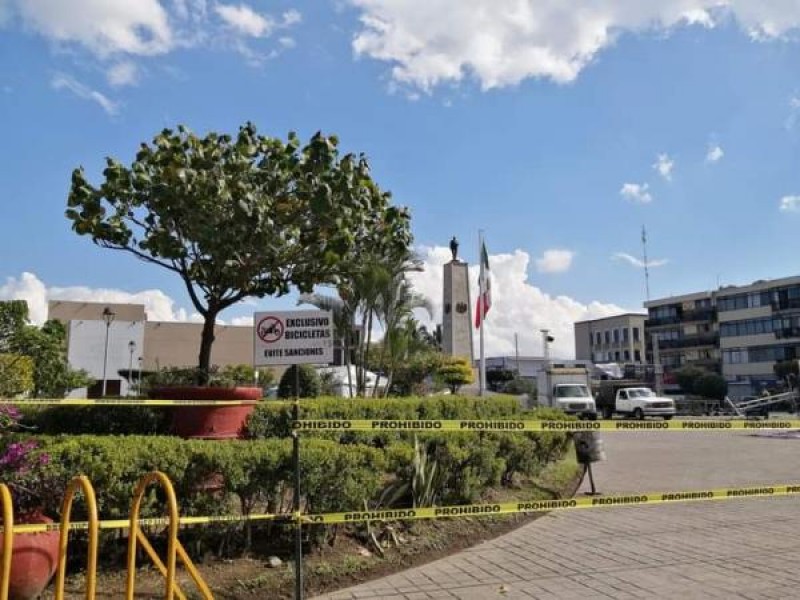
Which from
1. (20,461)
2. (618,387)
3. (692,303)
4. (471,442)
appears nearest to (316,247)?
(471,442)

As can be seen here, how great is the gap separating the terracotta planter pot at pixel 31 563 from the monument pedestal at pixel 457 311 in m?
21.9

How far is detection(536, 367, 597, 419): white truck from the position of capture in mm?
34156

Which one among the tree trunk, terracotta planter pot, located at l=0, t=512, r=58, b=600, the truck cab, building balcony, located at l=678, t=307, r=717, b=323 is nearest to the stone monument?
the truck cab

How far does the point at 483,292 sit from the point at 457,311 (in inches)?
79.4

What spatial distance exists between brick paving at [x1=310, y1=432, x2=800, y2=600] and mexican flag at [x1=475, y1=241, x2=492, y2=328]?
48.2ft

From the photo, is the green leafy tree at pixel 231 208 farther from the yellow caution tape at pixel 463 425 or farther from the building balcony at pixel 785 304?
the building balcony at pixel 785 304

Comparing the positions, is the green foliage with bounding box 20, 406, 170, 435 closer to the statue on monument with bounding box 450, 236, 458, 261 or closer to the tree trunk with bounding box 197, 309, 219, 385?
the tree trunk with bounding box 197, 309, 219, 385

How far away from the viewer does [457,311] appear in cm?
2706

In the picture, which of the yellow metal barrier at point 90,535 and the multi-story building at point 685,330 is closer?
the yellow metal barrier at point 90,535

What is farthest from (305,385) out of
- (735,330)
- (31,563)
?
(735,330)

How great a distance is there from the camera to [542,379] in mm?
38969

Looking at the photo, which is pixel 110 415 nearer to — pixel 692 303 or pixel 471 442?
pixel 471 442

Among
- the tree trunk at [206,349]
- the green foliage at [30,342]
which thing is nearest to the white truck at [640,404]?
the green foliage at [30,342]

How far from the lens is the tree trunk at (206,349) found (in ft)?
31.1
